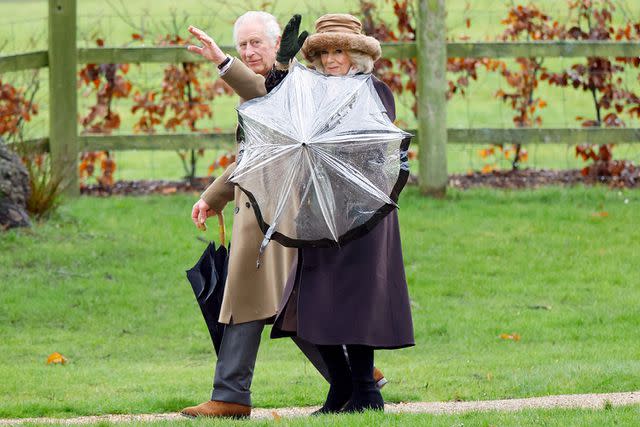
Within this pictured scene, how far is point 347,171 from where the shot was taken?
573 centimetres

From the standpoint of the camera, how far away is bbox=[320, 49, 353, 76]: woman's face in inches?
236

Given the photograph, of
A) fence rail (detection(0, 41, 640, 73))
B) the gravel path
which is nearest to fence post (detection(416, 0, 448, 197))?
fence rail (detection(0, 41, 640, 73))

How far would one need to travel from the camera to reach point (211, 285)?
6.41 metres

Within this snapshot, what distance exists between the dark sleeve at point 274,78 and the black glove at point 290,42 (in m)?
0.07

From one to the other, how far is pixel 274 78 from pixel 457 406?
1896mm

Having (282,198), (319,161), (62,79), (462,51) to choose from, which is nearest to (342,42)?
(319,161)

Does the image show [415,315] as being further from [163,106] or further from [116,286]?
[163,106]

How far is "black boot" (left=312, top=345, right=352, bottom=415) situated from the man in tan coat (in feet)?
1.09

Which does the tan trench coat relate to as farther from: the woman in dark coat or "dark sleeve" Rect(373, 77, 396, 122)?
"dark sleeve" Rect(373, 77, 396, 122)

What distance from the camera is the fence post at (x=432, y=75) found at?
12008mm

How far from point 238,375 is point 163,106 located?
717 cm

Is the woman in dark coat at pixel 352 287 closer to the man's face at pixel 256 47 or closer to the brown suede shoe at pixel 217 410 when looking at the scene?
the man's face at pixel 256 47

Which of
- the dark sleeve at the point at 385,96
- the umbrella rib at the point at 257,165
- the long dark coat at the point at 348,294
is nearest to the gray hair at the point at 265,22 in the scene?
the dark sleeve at the point at 385,96

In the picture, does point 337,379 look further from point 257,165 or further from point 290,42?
point 290,42
